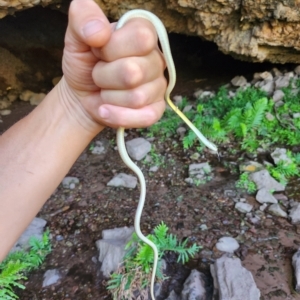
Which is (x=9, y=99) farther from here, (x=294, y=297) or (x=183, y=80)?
(x=294, y=297)

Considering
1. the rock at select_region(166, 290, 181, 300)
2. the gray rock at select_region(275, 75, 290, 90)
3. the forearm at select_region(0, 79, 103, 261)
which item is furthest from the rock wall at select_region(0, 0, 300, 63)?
the rock at select_region(166, 290, 181, 300)

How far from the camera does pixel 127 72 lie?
36.7 inches

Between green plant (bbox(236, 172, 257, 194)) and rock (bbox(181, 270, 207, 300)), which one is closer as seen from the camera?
rock (bbox(181, 270, 207, 300))

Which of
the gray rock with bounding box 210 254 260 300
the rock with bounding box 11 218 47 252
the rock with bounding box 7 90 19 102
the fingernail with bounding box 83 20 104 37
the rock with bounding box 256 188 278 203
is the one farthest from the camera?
the rock with bounding box 7 90 19 102

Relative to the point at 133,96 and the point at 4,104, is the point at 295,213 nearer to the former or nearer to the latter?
the point at 133,96

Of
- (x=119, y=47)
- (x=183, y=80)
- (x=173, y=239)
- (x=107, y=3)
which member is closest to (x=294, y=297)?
(x=173, y=239)

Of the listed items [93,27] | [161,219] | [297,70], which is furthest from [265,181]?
[93,27]

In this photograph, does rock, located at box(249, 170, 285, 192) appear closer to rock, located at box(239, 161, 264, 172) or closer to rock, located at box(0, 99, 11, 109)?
rock, located at box(239, 161, 264, 172)

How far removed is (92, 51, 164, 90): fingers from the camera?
934mm

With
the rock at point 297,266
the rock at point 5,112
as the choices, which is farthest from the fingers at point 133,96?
the rock at point 5,112

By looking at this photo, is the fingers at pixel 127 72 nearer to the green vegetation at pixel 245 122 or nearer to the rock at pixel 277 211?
the rock at pixel 277 211

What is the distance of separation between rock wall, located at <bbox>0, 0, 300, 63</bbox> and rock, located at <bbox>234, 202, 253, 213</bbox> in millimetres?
1212

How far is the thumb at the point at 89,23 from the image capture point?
88 centimetres

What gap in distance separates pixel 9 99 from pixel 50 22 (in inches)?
34.6
